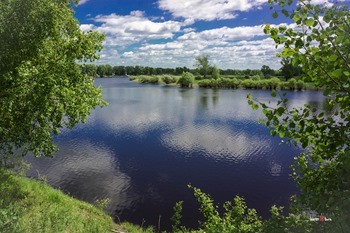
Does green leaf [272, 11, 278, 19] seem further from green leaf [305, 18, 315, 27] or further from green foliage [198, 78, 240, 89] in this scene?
green foliage [198, 78, 240, 89]

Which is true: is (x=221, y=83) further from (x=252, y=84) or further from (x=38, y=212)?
(x=38, y=212)

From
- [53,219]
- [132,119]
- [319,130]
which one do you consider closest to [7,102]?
[53,219]

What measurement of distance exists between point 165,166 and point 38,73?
24.2 meters

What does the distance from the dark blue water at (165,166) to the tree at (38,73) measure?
1151 cm

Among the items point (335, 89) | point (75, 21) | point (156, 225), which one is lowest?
point (156, 225)

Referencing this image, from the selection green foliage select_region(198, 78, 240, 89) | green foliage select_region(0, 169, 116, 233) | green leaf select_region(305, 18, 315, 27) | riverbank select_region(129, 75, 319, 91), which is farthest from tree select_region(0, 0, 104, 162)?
green foliage select_region(198, 78, 240, 89)

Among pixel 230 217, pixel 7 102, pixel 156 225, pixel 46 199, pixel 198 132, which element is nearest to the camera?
pixel 230 217

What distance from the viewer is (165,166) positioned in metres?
36.1

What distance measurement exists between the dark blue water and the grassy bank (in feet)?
20.0

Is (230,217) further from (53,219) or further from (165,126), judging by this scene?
(165,126)

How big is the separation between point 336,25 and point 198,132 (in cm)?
4658

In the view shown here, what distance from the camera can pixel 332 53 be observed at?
5160 millimetres

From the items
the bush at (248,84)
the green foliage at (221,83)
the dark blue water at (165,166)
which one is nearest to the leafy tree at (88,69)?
the dark blue water at (165,166)

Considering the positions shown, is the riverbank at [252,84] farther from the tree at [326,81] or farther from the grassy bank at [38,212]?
the tree at [326,81]
